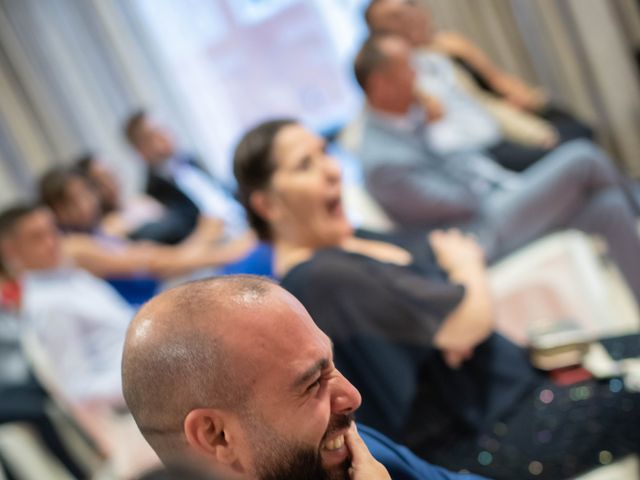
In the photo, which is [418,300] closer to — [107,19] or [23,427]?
[23,427]

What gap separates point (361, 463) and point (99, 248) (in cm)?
220

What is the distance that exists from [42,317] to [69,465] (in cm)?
44

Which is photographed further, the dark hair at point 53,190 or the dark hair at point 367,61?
the dark hair at point 53,190

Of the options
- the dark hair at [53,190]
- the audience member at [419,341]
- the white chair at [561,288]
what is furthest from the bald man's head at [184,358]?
the dark hair at [53,190]

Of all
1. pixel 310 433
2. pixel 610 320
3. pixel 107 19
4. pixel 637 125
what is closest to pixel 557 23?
pixel 637 125

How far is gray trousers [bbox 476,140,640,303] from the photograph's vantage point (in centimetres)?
155

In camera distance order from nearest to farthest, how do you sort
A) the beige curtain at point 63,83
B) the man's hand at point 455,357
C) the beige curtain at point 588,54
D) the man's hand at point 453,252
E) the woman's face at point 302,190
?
the man's hand at point 455,357 → the woman's face at point 302,190 → the man's hand at point 453,252 → the beige curtain at point 588,54 → the beige curtain at point 63,83

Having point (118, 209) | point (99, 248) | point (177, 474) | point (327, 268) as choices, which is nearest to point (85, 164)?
point (118, 209)

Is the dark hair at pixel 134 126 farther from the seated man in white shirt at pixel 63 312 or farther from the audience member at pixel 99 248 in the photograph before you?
the seated man in white shirt at pixel 63 312

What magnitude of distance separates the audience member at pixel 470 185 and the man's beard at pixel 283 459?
3.76ft

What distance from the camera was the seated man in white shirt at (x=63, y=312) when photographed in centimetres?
114

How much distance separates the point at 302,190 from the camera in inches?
40.2

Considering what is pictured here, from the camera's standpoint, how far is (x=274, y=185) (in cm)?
104

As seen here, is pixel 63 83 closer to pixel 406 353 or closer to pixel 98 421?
pixel 98 421
